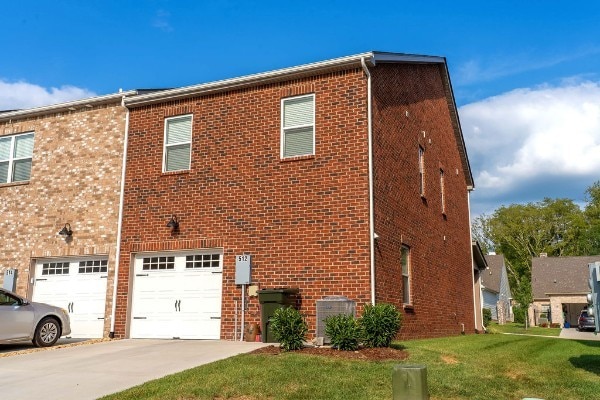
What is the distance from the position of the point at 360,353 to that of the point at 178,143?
823 centimetres

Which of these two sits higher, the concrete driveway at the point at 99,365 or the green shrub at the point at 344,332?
the green shrub at the point at 344,332

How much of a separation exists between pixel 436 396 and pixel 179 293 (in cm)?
880

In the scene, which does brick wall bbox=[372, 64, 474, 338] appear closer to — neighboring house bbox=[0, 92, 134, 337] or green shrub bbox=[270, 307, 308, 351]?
green shrub bbox=[270, 307, 308, 351]

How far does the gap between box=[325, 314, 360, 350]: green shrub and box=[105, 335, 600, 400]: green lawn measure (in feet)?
2.84

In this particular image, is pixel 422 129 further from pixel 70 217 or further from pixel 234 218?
pixel 70 217

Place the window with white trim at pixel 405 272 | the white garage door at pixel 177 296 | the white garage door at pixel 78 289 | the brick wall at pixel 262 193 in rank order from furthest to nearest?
1. the white garage door at pixel 78 289
2. the window with white trim at pixel 405 272
3. the white garage door at pixel 177 296
4. the brick wall at pixel 262 193

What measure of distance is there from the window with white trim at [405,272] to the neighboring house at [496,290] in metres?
36.0

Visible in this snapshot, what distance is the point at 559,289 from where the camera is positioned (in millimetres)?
49406

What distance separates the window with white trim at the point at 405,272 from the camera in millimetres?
15398

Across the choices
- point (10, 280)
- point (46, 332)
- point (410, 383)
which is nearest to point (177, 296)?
point (46, 332)

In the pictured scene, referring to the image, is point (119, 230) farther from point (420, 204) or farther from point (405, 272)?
point (420, 204)

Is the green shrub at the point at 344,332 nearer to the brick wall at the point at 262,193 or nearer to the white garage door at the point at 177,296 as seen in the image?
the brick wall at the point at 262,193

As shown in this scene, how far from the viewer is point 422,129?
18891mm

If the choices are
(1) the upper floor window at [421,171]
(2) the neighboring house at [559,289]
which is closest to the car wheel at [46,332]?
(1) the upper floor window at [421,171]
